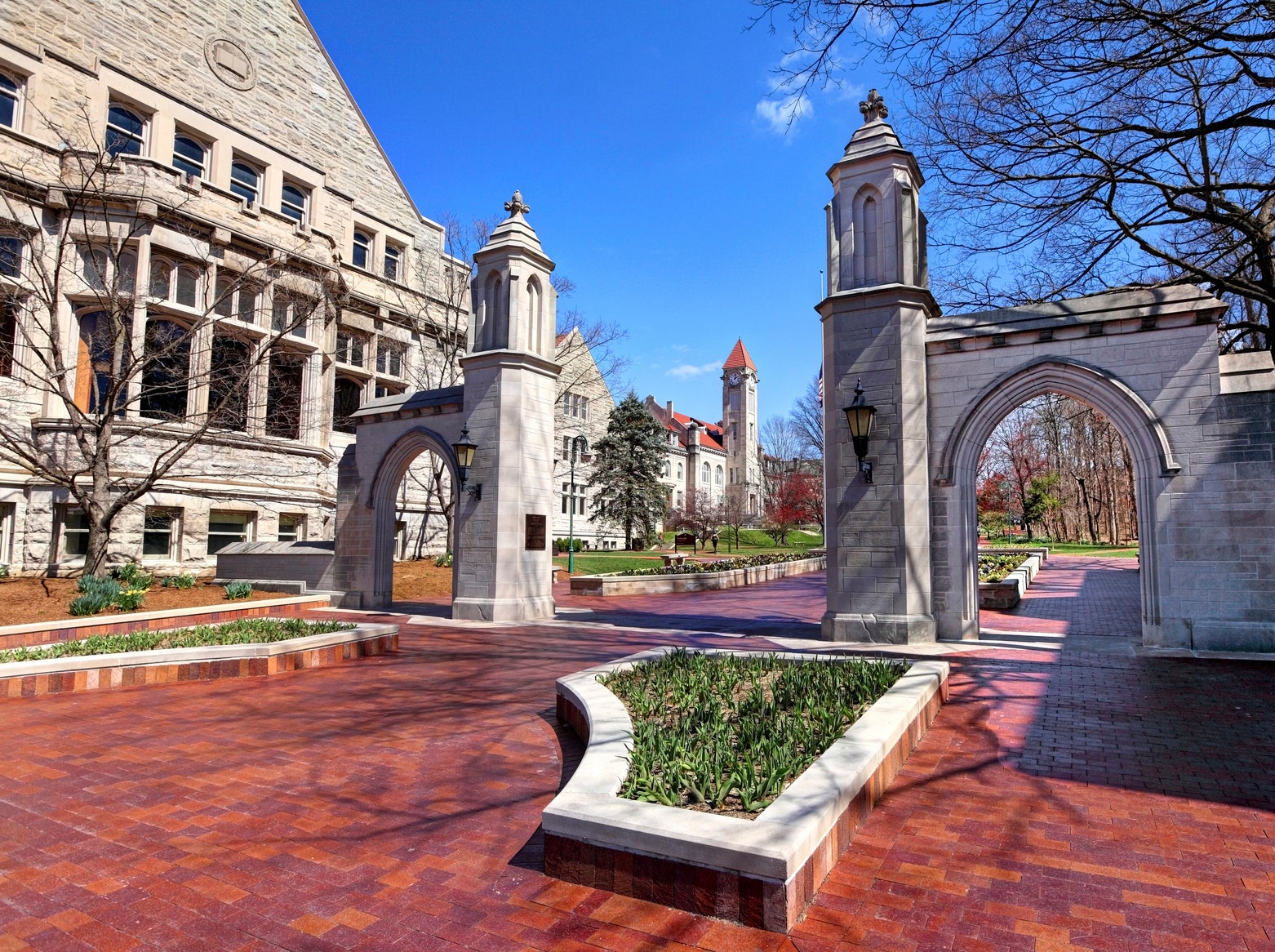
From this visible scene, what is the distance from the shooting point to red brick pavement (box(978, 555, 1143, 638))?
1227 cm

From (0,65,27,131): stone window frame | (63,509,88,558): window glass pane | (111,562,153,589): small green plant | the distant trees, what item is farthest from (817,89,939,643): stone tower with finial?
the distant trees

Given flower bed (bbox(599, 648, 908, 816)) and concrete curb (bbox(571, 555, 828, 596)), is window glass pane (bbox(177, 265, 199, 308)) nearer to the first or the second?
concrete curb (bbox(571, 555, 828, 596))

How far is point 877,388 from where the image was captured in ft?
37.0

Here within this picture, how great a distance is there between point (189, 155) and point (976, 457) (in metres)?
24.3

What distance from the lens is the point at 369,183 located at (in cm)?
2825

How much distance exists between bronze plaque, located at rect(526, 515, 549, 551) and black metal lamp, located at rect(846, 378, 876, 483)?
6.61 m

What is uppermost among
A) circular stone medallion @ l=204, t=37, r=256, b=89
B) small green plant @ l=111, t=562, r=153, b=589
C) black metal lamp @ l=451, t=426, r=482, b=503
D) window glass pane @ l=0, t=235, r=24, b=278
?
circular stone medallion @ l=204, t=37, r=256, b=89

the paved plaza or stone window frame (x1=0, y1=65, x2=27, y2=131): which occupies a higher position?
stone window frame (x1=0, y1=65, x2=27, y2=131)

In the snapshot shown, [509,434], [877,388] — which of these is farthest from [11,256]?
[877,388]

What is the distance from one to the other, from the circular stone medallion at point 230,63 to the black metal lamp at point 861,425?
23678 millimetres

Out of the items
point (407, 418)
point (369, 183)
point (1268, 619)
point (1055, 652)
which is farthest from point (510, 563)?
point (369, 183)

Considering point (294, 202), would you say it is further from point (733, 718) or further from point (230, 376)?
point (733, 718)

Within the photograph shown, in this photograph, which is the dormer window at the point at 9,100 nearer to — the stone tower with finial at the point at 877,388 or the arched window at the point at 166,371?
the arched window at the point at 166,371

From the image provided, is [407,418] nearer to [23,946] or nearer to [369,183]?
[23,946]
